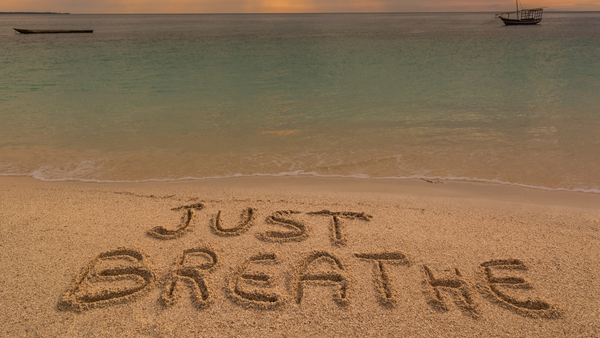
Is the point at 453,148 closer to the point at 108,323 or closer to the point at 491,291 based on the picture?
the point at 491,291

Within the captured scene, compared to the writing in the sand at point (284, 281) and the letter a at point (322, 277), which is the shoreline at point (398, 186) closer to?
the writing in the sand at point (284, 281)

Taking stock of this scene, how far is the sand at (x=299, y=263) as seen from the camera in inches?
90.0

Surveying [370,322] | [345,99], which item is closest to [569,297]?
[370,322]

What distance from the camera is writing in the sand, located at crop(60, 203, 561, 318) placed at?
7.97ft

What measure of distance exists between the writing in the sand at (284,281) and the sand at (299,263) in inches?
0.5

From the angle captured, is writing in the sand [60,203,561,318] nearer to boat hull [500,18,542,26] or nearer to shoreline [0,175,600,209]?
shoreline [0,175,600,209]

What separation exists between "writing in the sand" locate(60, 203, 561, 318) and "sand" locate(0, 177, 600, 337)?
0.01 m

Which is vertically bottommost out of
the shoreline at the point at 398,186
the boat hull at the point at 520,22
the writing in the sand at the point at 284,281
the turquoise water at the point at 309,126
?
the writing in the sand at the point at 284,281

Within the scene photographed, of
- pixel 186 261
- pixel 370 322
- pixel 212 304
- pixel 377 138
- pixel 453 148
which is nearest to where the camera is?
pixel 370 322

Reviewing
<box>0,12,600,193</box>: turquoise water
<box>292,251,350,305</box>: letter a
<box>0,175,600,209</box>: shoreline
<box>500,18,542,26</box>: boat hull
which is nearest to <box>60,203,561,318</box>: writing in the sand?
<box>292,251,350,305</box>: letter a

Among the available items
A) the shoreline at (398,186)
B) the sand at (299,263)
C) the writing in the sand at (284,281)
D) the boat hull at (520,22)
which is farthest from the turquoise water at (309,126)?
the boat hull at (520,22)

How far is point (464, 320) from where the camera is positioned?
2.29 meters

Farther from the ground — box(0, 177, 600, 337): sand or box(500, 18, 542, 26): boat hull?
box(500, 18, 542, 26): boat hull

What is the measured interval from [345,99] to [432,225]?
622 centimetres
